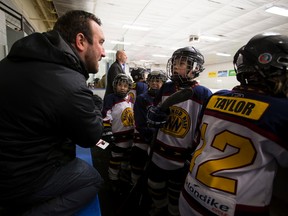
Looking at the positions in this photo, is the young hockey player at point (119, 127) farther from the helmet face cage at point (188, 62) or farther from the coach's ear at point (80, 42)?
the coach's ear at point (80, 42)

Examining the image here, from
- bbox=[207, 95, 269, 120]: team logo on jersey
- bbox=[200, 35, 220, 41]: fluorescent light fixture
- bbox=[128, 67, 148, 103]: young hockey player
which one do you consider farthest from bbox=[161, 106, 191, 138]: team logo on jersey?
bbox=[200, 35, 220, 41]: fluorescent light fixture

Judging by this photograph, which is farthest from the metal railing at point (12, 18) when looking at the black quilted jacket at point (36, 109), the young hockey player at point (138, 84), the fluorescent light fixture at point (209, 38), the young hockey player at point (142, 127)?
the fluorescent light fixture at point (209, 38)

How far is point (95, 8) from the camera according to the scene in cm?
501

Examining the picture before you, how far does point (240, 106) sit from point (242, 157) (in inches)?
9.1

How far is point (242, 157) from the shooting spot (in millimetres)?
849

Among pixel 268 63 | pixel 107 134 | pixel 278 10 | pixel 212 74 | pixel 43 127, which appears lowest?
pixel 107 134

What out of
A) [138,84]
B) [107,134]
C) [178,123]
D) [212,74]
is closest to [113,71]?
[138,84]

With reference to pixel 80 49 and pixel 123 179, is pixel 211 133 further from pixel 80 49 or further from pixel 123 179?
pixel 123 179

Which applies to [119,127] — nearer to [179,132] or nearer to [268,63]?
[179,132]

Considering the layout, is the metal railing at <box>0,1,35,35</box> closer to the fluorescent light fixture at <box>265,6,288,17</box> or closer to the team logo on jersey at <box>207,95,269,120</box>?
the team logo on jersey at <box>207,95,269,120</box>

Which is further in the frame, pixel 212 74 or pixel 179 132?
pixel 212 74

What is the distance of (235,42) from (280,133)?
8591mm

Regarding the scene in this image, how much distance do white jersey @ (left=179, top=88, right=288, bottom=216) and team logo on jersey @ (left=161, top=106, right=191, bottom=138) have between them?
0.49m

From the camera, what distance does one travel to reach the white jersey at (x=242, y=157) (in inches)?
31.3
